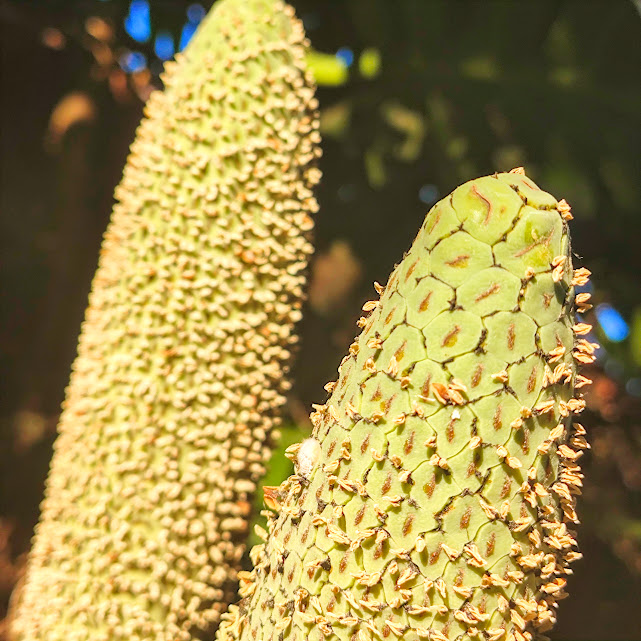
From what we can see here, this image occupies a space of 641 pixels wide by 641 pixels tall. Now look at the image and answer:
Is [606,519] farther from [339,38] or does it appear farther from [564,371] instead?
[564,371]

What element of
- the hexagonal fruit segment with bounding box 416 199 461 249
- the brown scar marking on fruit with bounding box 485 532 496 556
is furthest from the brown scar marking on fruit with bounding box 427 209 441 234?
the brown scar marking on fruit with bounding box 485 532 496 556

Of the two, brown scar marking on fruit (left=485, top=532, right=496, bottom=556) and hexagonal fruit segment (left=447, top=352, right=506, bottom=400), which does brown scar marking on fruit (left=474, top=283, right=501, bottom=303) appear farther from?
brown scar marking on fruit (left=485, top=532, right=496, bottom=556)

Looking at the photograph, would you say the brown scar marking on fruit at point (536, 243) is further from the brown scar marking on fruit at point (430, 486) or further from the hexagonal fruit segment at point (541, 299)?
the brown scar marking on fruit at point (430, 486)

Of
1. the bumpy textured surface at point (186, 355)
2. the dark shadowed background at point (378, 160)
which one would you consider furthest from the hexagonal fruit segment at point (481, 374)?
the dark shadowed background at point (378, 160)

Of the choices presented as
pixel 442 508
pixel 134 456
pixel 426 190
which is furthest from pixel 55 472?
pixel 426 190

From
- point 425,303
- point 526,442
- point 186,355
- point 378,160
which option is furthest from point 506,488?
point 378,160

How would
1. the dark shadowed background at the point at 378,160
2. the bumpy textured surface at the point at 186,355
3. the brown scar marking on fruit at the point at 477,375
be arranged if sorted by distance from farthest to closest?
the dark shadowed background at the point at 378,160
the bumpy textured surface at the point at 186,355
the brown scar marking on fruit at the point at 477,375

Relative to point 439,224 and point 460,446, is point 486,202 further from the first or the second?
point 460,446
